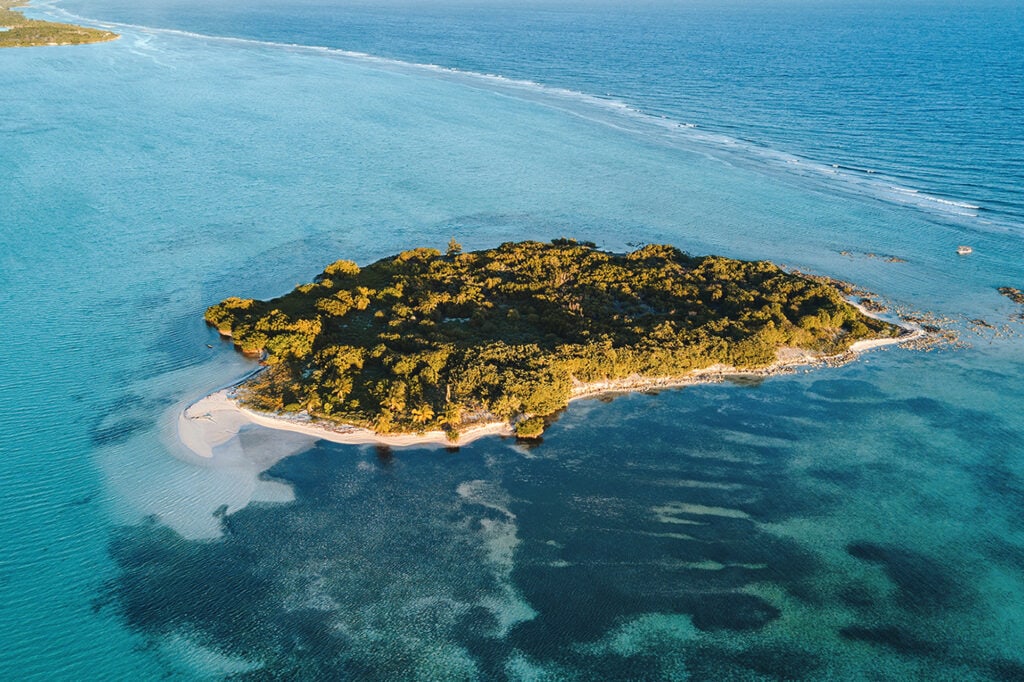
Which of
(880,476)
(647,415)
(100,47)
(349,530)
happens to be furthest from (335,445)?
(100,47)

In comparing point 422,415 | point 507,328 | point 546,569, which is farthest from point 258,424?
point 546,569

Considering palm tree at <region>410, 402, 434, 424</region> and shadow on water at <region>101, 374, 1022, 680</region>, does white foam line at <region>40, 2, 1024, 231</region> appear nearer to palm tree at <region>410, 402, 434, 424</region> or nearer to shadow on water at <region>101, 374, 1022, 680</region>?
shadow on water at <region>101, 374, 1022, 680</region>

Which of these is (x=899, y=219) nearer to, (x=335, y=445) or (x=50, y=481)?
(x=335, y=445)

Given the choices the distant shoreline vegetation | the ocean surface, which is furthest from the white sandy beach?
the distant shoreline vegetation

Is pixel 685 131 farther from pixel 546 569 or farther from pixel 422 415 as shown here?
pixel 546 569

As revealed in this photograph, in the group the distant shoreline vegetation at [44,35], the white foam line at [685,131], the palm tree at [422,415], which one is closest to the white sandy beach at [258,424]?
the palm tree at [422,415]
